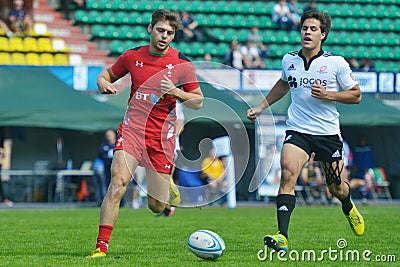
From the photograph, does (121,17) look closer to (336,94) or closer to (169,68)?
(169,68)

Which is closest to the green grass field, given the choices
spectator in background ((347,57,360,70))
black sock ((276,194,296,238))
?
black sock ((276,194,296,238))

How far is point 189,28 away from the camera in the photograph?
25391mm

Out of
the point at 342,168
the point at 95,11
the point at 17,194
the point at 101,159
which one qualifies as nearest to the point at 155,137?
the point at 342,168

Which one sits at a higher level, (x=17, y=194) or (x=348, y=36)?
(x=348, y=36)

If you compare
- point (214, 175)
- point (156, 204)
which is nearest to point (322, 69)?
point (156, 204)

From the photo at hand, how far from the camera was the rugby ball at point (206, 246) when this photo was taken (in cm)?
743

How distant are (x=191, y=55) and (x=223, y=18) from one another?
102 inches

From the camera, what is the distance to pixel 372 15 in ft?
94.6

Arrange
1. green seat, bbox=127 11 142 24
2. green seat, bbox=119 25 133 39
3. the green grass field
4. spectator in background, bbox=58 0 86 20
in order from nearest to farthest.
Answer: the green grass field
green seat, bbox=119 25 133 39
spectator in background, bbox=58 0 86 20
green seat, bbox=127 11 142 24

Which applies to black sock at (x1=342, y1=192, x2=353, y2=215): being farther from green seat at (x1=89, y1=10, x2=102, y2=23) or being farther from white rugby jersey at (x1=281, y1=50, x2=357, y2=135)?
green seat at (x1=89, y1=10, x2=102, y2=23)

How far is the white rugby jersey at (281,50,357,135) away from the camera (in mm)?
8422

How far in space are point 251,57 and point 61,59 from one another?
5216 mm

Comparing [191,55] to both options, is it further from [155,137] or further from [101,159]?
[155,137]

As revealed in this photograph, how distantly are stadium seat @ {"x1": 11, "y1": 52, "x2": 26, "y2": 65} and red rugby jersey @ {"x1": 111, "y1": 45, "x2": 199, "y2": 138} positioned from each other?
15069 mm
